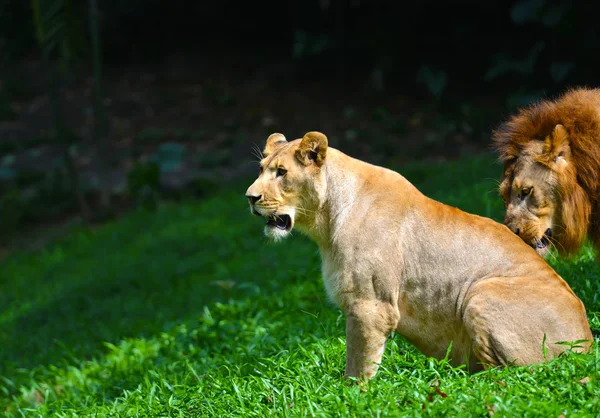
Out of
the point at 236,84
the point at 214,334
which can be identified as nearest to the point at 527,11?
the point at 236,84

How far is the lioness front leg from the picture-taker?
13.4 ft

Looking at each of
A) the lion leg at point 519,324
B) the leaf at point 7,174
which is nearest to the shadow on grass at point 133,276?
the leaf at point 7,174

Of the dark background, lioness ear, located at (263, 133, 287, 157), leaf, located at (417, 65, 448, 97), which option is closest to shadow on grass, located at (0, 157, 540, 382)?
the dark background

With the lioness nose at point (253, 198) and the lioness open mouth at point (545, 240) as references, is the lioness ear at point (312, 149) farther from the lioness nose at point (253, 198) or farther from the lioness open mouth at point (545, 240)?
the lioness open mouth at point (545, 240)

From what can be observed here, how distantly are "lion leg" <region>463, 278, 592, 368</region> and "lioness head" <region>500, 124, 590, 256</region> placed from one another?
0.54 m

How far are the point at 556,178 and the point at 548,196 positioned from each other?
0.11 meters

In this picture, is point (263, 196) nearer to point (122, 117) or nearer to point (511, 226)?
point (511, 226)

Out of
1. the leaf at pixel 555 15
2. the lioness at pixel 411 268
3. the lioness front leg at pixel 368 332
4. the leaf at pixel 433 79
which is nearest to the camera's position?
the lioness at pixel 411 268

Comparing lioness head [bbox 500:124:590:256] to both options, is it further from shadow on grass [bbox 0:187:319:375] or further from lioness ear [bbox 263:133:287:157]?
shadow on grass [bbox 0:187:319:375]

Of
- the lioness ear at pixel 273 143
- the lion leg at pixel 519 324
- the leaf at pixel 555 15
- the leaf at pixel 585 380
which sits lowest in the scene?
the leaf at pixel 585 380

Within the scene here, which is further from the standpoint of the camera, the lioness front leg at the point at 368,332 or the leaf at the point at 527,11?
the leaf at the point at 527,11

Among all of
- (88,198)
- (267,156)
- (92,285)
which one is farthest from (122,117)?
(267,156)

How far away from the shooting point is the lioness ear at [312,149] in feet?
13.8

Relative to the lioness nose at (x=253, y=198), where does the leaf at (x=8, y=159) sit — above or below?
below
